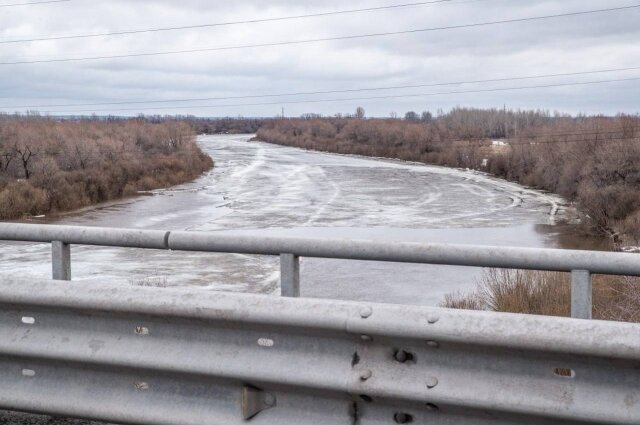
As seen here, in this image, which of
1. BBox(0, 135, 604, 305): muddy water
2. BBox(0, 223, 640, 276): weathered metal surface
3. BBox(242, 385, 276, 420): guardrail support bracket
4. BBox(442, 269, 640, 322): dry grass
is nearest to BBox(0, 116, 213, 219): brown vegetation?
BBox(0, 135, 604, 305): muddy water

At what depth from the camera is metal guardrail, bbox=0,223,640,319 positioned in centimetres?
313

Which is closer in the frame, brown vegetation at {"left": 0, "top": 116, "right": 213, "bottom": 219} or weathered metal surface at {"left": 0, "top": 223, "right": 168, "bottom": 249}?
weathered metal surface at {"left": 0, "top": 223, "right": 168, "bottom": 249}

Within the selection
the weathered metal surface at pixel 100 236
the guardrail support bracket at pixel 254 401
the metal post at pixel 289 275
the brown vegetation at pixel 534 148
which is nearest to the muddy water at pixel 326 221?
the brown vegetation at pixel 534 148

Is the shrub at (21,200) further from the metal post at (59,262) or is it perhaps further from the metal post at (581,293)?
the metal post at (581,293)

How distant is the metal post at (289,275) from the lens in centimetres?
359

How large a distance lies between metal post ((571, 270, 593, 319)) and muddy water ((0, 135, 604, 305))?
710 inches

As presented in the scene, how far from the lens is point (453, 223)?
41.3 m

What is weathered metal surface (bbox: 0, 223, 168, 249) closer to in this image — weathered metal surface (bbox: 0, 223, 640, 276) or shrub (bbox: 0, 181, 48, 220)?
weathered metal surface (bbox: 0, 223, 640, 276)

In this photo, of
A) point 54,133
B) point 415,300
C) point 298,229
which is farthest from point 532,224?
point 54,133

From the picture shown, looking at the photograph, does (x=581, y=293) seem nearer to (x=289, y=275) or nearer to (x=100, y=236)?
(x=289, y=275)

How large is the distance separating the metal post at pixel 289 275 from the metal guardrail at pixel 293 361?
0.83 feet

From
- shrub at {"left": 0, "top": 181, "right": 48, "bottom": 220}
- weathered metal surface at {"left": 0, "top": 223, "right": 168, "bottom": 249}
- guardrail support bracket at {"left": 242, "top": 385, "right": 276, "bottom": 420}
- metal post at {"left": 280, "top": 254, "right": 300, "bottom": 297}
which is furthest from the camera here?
shrub at {"left": 0, "top": 181, "right": 48, "bottom": 220}

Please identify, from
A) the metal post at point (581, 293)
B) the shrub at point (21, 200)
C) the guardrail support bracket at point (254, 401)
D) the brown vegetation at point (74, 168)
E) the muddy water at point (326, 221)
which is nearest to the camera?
the metal post at point (581, 293)

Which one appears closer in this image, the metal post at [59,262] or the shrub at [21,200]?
the metal post at [59,262]
